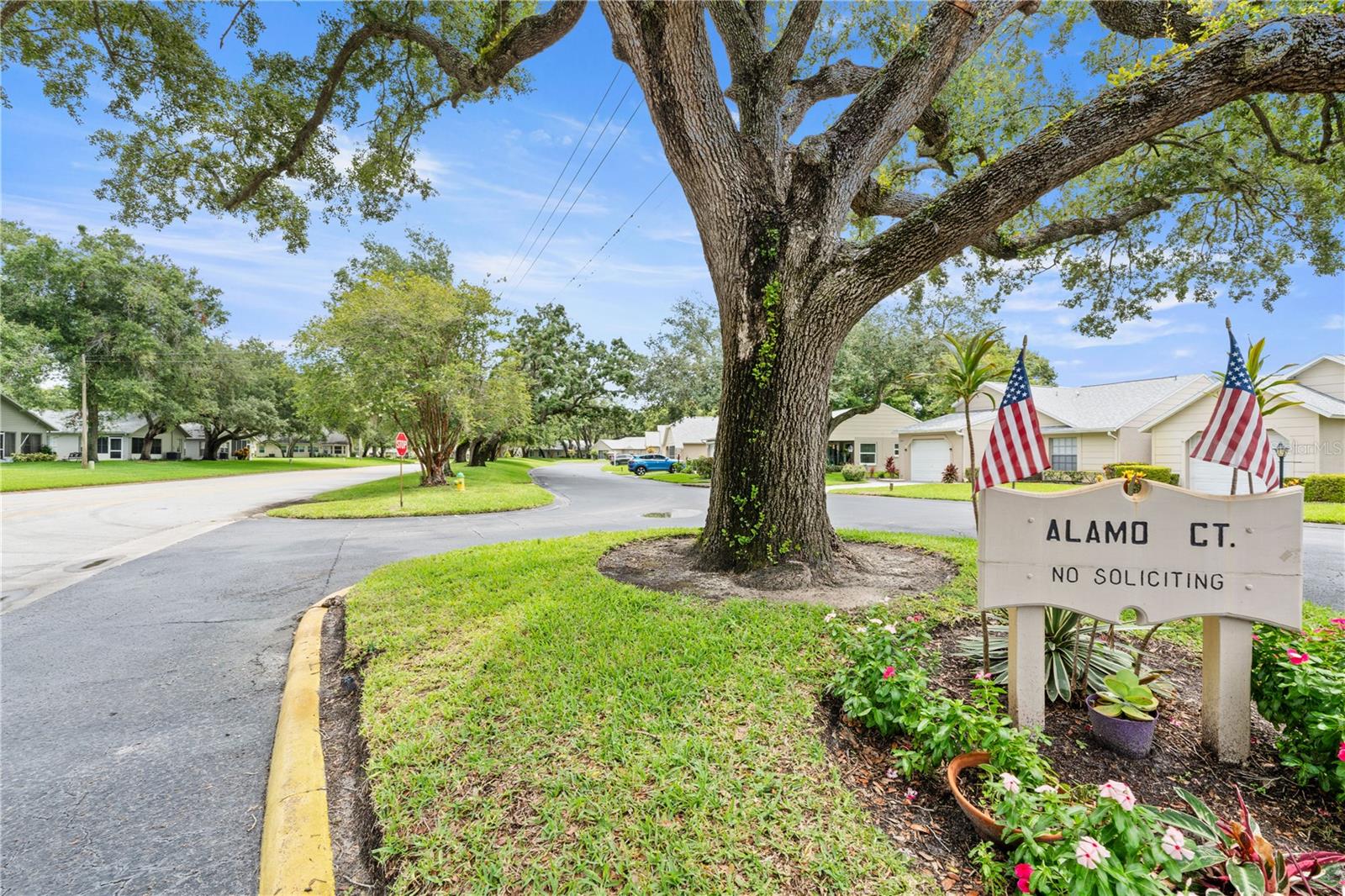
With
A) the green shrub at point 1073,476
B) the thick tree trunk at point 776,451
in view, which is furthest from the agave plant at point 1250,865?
the green shrub at point 1073,476

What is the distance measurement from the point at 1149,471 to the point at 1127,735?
19.2m

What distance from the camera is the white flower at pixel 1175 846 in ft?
5.09

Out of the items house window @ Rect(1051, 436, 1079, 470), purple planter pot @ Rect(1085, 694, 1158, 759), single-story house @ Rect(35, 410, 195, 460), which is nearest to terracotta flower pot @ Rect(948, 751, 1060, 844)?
purple planter pot @ Rect(1085, 694, 1158, 759)

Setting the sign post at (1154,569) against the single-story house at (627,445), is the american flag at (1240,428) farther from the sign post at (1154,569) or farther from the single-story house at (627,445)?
the single-story house at (627,445)

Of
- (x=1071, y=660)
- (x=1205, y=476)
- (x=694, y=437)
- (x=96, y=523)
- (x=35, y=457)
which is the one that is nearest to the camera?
(x=1071, y=660)

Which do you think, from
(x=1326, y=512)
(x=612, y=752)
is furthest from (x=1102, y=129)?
(x=1326, y=512)

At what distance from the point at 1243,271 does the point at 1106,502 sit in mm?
10696

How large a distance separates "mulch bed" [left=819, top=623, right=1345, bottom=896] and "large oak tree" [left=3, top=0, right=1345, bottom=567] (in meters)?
2.36

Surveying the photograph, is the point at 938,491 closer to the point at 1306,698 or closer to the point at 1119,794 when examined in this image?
the point at 1306,698

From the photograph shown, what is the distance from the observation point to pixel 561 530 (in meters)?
9.95

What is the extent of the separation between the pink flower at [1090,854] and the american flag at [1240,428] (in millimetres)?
2144

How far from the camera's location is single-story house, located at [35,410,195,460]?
130ft

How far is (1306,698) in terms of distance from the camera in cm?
231

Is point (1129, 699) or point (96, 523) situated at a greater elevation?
point (1129, 699)
